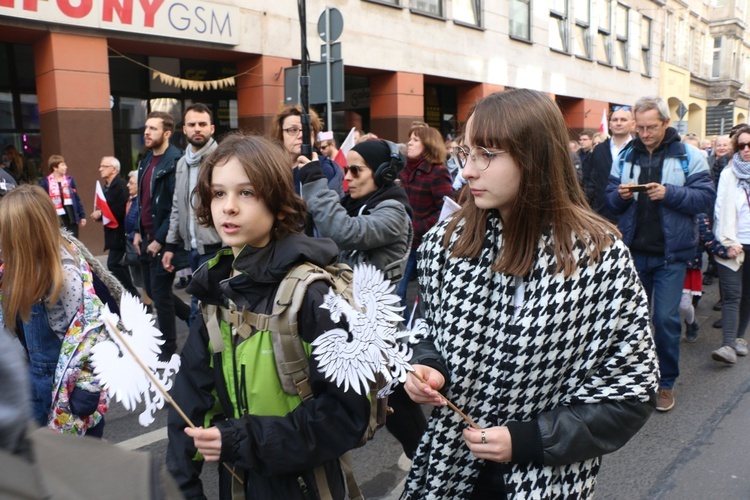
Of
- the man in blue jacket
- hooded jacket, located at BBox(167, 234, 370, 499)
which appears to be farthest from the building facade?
hooded jacket, located at BBox(167, 234, 370, 499)

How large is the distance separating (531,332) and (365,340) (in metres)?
0.41

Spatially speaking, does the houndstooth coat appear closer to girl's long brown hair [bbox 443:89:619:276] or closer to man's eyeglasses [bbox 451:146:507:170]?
girl's long brown hair [bbox 443:89:619:276]

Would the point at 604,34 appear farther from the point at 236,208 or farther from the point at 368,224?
the point at 236,208

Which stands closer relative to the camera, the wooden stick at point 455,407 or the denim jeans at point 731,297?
the wooden stick at point 455,407

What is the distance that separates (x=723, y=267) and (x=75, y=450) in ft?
18.9

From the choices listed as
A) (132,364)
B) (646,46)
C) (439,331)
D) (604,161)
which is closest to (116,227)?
(604,161)

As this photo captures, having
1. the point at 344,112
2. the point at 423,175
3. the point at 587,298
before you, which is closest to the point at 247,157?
the point at 587,298

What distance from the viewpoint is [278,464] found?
1.76 meters

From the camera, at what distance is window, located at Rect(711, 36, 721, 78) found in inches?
1453

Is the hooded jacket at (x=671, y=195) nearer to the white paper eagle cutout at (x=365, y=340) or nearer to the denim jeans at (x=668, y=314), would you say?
the denim jeans at (x=668, y=314)

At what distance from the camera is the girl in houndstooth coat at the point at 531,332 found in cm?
159

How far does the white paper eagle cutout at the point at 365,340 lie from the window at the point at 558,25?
20852mm

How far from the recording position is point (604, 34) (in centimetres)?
2369

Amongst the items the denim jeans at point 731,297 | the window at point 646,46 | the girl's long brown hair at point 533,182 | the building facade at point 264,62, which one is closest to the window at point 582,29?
the building facade at point 264,62
